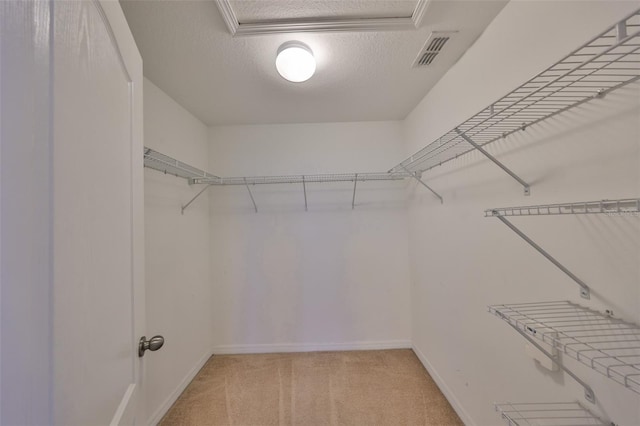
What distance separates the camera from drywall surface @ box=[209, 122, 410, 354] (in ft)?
8.19

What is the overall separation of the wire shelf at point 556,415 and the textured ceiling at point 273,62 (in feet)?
5.47

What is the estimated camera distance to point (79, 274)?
543mm

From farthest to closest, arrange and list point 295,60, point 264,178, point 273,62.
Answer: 1. point 264,178
2. point 273,62
3. point 295,60

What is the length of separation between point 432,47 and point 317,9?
706mm

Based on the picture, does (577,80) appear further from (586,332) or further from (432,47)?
(432,47)

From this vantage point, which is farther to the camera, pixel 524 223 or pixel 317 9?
pixel 317 9

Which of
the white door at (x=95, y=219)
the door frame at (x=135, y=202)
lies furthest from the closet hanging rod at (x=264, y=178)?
the white door at (x=95, y=219)

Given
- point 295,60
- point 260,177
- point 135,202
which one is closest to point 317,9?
point 295,60

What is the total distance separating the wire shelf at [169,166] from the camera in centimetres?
149

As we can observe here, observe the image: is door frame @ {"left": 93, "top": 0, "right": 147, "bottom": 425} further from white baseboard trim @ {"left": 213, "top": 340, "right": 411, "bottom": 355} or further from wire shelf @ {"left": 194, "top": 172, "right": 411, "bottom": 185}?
white baseboard trim @ {"left": 213, "top": 340, "right": 411, "bottom": 355}

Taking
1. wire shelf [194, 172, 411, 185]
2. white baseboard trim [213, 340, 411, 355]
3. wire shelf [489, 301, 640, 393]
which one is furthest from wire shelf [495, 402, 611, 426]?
wire shelf [194, 172, 411, 185]

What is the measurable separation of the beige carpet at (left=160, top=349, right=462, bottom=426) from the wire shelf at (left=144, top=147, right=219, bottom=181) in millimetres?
1696

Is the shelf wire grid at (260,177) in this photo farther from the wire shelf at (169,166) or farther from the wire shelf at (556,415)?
the wire shelf at (556,415)

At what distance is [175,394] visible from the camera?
6.07ft
